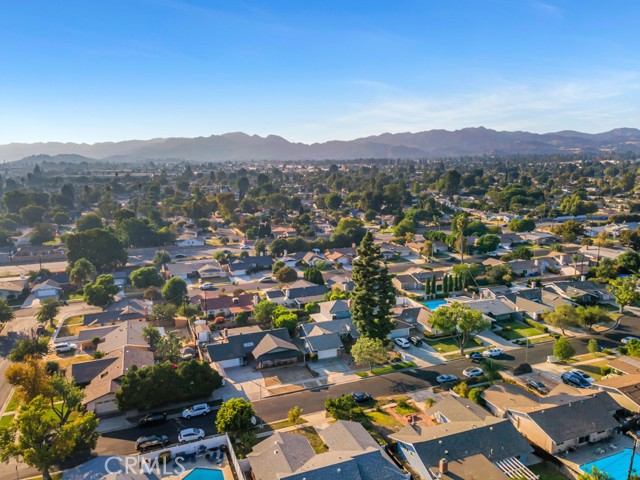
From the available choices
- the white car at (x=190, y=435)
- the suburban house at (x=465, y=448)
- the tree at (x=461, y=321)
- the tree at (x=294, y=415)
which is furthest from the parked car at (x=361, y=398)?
the tree at (x=461, y=321)

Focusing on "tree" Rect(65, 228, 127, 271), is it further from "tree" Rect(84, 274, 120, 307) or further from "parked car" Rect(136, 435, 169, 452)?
"parked car" Rect(136, 435, 169, 452)

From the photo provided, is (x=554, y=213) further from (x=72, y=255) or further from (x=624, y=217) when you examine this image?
(x=72, y=255)

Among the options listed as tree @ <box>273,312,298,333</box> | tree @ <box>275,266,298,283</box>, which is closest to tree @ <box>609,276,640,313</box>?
tree @ <box>273,312,298,333</box>

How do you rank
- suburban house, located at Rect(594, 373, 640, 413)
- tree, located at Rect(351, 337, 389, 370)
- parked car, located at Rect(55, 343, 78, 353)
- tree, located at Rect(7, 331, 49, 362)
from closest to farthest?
suburban house, located at Rect(594, 373, 640, 413) → tree, located at Rect(351, 337, 389, 370) → tree, located at Rect(7, 331, 49, 362) → parked car, located at Rect(55, 343, 78, 353)

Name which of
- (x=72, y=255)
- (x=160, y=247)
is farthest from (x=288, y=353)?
(x=160, y=247)

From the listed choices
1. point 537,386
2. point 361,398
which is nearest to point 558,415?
point 537,386

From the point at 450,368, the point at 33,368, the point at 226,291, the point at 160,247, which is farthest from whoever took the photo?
the point at 160,247

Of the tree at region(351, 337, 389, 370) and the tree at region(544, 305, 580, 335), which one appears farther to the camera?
the tree at region(544, 305, 580, 335)

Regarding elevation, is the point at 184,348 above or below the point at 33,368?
below

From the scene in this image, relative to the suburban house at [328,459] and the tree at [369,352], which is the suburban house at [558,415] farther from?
the suburban house at [328,459]
